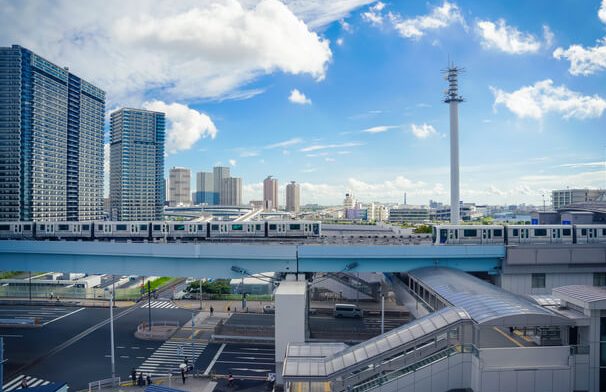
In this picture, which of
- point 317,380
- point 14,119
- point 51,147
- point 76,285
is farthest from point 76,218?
point 317,380

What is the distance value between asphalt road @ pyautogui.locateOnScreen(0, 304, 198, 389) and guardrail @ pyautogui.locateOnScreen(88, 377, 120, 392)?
2.48ft

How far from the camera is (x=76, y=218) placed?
8862cm

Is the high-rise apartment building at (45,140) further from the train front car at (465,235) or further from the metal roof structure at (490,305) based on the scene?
the metal roof structure at (490,305)

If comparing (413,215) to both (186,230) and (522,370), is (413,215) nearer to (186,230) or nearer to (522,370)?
(186,230)

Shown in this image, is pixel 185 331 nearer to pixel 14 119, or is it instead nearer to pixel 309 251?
pixel 309 251

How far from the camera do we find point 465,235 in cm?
2983

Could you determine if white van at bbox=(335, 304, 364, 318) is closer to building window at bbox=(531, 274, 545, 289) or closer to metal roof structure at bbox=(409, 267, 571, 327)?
metal roof structure at bbox=(409, 267, 571, 327)

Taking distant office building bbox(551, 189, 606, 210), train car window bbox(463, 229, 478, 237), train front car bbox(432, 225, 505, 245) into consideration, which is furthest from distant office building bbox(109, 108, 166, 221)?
distant office building bbox(551, 189, 606, 210)

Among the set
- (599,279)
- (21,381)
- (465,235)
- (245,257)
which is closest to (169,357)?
(21,381)

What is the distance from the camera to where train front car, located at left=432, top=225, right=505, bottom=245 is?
97.4 ft

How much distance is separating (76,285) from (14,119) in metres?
50.7

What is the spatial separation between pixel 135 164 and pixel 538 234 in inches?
4179

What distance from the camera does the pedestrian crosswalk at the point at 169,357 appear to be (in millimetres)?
22375

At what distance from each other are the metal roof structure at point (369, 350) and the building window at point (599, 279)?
1953 centimetres
